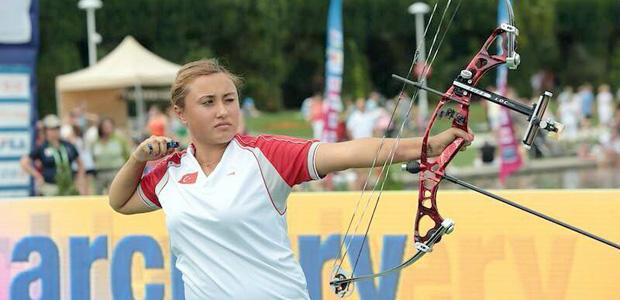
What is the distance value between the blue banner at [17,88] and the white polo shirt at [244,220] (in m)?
6.98

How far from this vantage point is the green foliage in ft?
129

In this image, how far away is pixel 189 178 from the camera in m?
3.72

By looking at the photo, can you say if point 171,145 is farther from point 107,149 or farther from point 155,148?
point 107,149

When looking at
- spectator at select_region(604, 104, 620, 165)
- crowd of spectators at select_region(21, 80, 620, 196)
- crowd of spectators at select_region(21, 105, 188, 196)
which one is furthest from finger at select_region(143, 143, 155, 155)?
spectator at select_region(604, 104, 620, 165)

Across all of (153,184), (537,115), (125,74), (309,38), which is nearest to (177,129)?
(125,74)

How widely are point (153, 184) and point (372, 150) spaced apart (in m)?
0.80

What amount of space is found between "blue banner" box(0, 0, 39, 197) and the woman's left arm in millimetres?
7186

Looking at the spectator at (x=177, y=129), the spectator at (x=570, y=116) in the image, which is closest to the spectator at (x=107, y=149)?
the spectator at (x=177, y=129)

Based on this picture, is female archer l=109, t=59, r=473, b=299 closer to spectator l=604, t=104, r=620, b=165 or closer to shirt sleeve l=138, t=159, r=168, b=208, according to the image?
shirt sleeve l=138, t=159, r=168, b=208

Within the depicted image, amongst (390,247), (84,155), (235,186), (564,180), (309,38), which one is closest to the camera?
(235,186)

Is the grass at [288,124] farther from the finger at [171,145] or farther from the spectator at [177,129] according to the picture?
the finger at [171,145]

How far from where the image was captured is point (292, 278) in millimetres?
3676

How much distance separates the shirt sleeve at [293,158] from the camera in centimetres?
363

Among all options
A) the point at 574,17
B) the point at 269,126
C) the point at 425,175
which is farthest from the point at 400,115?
the point at 574,17
